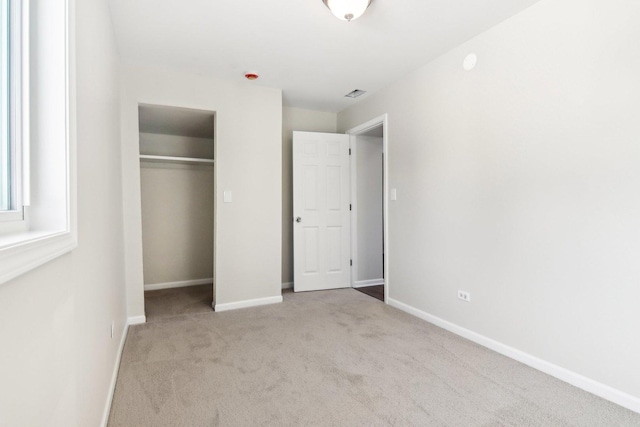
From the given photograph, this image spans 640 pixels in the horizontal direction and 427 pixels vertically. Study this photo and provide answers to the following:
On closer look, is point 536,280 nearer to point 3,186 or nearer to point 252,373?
point 252,373

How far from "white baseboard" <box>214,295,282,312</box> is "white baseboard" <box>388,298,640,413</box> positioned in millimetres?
1666

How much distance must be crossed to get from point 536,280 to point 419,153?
1511mm

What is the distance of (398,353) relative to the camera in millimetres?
2402

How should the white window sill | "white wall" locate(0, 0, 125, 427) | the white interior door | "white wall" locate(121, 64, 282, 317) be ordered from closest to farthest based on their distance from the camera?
the white window sill < "white wall" locate(0, 0, 125, 427) < "white wall" locate(121, 64, 282, 317) < the white interior door

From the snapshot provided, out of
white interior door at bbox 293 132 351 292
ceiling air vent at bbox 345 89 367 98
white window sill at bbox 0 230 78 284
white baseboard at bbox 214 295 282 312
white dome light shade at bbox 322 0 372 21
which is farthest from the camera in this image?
white interior door at bbox 293 132 351 292

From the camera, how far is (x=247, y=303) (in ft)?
11.7

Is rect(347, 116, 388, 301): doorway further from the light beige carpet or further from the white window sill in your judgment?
the white window sill

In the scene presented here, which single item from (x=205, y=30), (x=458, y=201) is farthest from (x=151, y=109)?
(x=458, y=201)

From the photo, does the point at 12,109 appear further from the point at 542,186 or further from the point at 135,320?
the point at 135,320

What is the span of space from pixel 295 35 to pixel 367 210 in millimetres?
2532

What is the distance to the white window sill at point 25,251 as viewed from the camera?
0.54 metres

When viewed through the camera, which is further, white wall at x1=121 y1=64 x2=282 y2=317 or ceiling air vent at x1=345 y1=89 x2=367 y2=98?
ceiling air vent at x1=345 y1=89 x2=367 y2=98

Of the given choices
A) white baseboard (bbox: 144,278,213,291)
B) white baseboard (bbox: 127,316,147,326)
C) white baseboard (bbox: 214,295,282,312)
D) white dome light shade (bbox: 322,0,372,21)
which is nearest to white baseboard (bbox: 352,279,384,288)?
white baseboard (bbox: 214,295,282,312)

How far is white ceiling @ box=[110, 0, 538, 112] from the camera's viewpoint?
220 centimetres
